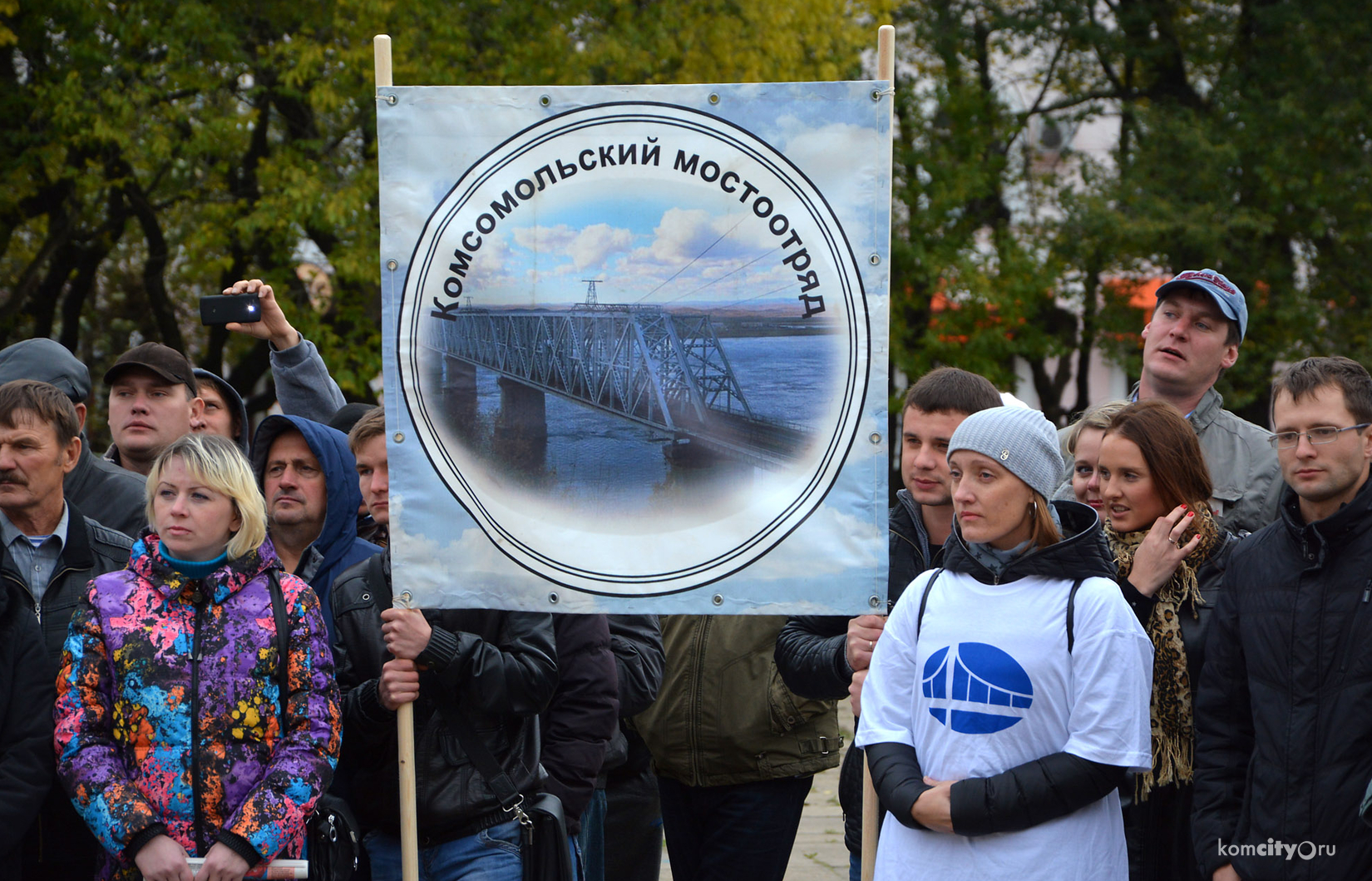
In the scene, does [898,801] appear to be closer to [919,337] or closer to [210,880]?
[210,880]

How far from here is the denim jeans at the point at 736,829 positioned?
4.00 meters

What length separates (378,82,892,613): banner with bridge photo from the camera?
3111 millimetres

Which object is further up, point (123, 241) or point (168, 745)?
point (123, 241)

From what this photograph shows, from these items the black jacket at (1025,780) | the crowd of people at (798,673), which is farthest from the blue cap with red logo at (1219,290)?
the black jacket at (1025,780)

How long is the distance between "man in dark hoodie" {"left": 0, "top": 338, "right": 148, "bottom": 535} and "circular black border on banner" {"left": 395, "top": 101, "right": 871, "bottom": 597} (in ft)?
4.45

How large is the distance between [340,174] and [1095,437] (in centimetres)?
1022

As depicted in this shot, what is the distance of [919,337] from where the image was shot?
18.5m

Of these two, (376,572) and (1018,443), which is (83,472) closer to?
(376,572)

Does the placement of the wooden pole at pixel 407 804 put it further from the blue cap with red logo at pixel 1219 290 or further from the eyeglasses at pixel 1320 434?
the blue cap with red logo at pixel 1219 290

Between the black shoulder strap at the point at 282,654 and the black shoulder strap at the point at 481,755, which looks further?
the black shoulder strap at the point at 481,755

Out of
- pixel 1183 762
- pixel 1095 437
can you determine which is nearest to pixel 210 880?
pixel 1183 762

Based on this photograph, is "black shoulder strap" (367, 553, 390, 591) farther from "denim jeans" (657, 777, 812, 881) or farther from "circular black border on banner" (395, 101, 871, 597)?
"denim jeans" (657, 777, 812, 881)

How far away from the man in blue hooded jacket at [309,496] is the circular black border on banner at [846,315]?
790mm

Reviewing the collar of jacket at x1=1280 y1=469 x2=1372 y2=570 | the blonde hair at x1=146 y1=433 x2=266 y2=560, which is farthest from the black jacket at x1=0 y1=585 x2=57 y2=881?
the collar of jacket at x1=1280 y1=469 x2=1372 y2=570
